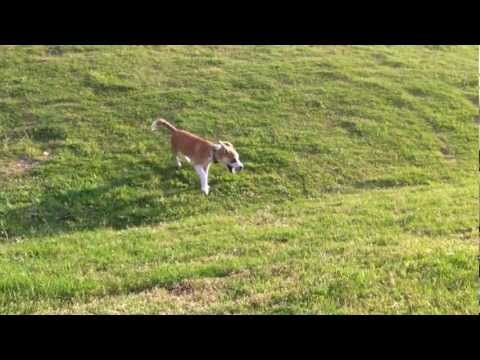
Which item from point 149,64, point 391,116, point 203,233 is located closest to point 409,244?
point 203,233

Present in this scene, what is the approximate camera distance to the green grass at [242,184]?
25.4 feet

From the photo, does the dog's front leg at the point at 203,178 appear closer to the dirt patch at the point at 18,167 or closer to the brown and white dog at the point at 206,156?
the brown and white dog at the point at 206,156

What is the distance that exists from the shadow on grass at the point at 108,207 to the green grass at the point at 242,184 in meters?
0.05

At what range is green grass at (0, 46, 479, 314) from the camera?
7.75 meters

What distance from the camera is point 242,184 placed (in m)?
14.5

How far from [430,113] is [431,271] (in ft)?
48.8

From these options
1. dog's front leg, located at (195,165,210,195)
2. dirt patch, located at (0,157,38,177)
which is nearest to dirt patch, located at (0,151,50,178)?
dirt patch, located at (0,157,38,177)

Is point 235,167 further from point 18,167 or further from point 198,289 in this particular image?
point 198,289

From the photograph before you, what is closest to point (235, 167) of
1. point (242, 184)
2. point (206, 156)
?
point (206, 156)

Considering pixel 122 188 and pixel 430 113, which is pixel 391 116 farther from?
pixel 122 188

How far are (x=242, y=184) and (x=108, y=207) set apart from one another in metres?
3.47

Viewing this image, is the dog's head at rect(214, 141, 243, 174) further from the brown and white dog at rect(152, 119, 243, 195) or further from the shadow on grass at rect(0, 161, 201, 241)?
the shadow on grass at rect(0, 161, 201, 241)

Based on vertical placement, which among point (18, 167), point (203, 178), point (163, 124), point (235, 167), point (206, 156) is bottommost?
point (18, 167)

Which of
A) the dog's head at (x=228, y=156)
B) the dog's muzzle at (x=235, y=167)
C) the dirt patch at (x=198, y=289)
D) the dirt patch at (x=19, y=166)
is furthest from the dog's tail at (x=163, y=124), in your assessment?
the dirt patch at (x=198, y=289)
